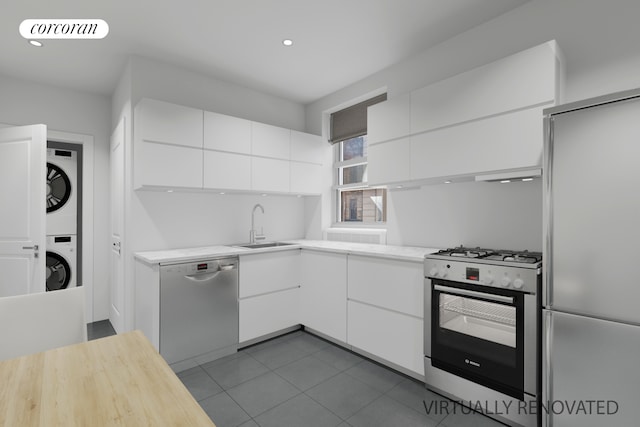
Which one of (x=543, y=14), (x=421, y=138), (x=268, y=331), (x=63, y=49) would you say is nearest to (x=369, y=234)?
(x=421, y=138)

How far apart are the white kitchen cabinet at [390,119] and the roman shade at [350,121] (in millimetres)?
659

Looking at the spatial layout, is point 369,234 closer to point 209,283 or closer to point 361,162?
point 361,162

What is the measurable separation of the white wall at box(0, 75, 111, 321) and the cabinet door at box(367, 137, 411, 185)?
131 inches

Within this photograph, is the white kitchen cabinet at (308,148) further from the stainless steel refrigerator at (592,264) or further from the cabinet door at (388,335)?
the stainless steel refrigerator at (592,264)

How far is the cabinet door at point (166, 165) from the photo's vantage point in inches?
107

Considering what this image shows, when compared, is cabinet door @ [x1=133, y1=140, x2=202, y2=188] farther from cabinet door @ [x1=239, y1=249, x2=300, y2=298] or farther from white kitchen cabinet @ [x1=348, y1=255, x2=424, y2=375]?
white kitchen cabinet @ [x1=348, y1=255, x2=424, y2=375]

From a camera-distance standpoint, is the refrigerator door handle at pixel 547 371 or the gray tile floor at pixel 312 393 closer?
the refrigerator door handle at pixel 547 371

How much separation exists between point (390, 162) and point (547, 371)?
73.4 inches

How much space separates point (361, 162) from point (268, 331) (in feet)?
7.29

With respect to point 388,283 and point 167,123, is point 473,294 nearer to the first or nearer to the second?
point 388,283

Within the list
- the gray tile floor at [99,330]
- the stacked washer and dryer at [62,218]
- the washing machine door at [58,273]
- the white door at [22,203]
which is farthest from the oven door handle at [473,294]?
the washing machine door at [58,273]

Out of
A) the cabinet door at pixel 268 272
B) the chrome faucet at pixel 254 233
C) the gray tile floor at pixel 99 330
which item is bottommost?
the gray tile floor at pixel 99 330

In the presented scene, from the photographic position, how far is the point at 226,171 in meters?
3.18

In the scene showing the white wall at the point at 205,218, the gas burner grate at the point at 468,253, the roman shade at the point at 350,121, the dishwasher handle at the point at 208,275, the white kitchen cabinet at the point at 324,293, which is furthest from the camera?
the roman shade at the point at 350,121
